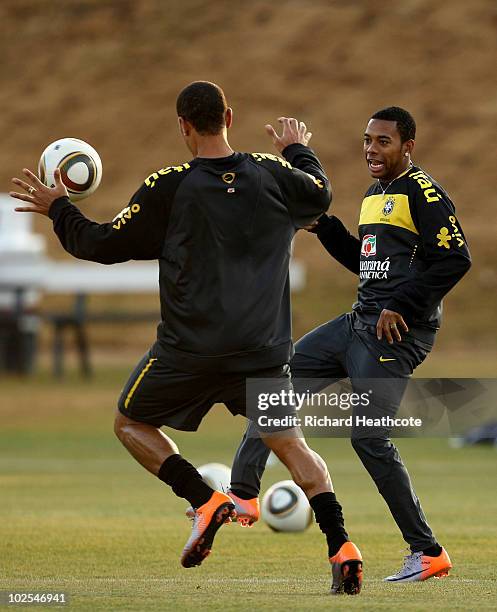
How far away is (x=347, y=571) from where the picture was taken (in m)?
8.20

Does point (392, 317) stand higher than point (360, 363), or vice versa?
point (392, 317)

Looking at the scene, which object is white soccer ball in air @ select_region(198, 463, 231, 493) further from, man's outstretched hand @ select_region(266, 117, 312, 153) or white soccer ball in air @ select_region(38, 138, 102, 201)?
man's outstretched hand @ select_region(266, 117, 312, 153)

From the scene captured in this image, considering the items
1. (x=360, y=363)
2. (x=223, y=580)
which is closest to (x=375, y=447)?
(x=360, y=363)

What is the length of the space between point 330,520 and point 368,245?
6.13 ft

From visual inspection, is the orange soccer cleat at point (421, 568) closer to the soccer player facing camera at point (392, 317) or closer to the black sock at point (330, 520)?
the soccer player facing camera at point (392, 317)

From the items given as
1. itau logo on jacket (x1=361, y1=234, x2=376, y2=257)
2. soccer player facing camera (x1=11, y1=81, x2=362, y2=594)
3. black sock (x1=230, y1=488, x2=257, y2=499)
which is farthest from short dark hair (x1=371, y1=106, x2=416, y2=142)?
black sock (x1=230, y1=488, x2=257, y2=499)

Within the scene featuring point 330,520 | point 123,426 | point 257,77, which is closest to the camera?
point 330,520

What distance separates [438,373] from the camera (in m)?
49.2

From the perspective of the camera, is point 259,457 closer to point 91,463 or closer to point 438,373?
point 91,463

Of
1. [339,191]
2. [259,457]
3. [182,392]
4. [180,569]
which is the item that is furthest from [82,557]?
[339,191]

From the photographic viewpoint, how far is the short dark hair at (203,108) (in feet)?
27.2

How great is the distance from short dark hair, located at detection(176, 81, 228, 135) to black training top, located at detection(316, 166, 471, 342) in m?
1.45

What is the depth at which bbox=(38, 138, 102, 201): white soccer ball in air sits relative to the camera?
913 centimetres

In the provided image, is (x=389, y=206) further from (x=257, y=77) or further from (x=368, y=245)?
(x=257, y=77)
